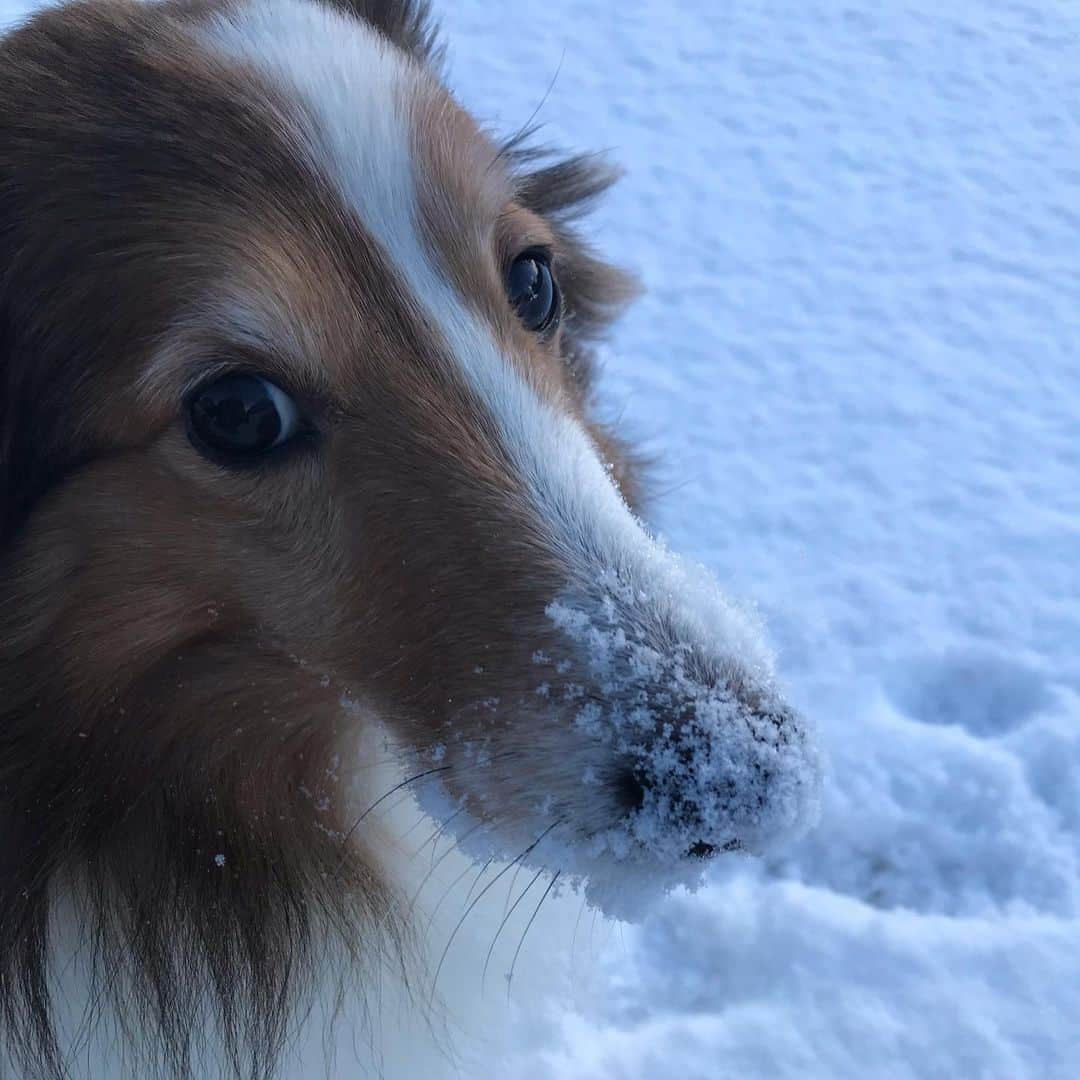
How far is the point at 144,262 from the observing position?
1470 millimetres

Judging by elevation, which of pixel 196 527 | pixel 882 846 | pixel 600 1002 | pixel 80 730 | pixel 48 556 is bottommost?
pixel 600 1002

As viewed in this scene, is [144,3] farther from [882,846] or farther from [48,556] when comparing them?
[882,846]

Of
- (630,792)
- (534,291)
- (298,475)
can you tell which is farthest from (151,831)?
(534,291)

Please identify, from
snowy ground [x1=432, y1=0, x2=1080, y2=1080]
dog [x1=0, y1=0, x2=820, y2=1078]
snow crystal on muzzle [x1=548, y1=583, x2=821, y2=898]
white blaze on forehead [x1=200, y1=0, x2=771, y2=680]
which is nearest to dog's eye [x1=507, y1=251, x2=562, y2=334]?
dog [x1=0, y1=0, x2=820, y2=1078]

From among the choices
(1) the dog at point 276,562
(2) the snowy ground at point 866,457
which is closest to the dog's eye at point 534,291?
(1) the dog at point 276,562

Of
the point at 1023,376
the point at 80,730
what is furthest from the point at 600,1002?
the point at 1023,376

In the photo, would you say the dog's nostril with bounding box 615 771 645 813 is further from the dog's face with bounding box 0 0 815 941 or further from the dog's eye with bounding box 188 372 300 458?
the dog's eye with bounding box 188 372 300 458

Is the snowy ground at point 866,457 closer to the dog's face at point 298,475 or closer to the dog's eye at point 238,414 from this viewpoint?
the dog's face at point 298,475

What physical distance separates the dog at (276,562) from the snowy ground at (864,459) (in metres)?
0.52

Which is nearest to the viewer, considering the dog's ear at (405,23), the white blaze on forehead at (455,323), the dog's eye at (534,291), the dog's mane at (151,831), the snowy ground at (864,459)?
the white blaze on forehead at (455,323)

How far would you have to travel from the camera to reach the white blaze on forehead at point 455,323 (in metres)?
1.43

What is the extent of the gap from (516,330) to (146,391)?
48 centimetres

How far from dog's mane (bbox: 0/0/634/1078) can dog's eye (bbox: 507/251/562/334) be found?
0.58 metres

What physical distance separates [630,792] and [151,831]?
→ 0.70m
